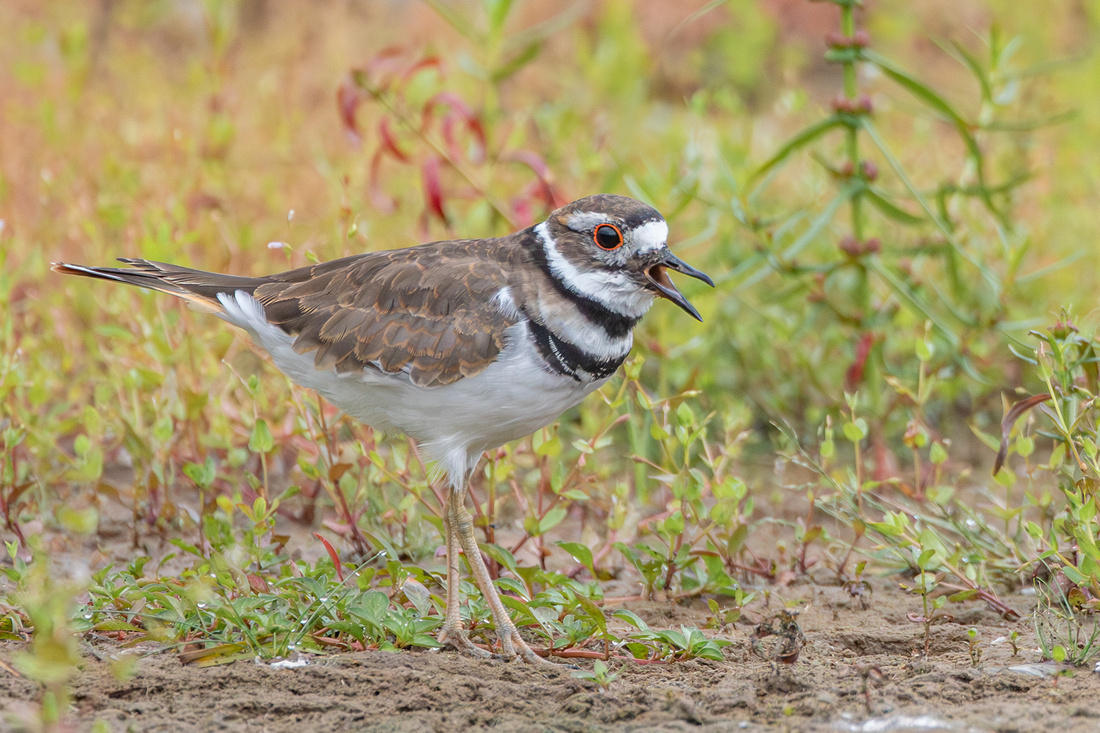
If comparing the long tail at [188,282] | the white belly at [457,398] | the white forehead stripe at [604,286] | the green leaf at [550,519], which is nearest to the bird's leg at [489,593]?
the white belly at [457,398]

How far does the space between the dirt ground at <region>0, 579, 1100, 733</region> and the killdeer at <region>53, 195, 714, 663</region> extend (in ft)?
1.15

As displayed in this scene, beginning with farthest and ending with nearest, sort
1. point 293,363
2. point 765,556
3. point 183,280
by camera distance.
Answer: point 765,556 < point 183,280 < point 293,363

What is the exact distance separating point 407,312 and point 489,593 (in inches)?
37.5

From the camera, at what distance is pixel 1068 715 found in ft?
9.01

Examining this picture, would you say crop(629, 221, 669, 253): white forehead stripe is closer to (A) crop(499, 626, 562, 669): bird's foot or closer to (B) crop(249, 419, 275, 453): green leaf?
(A) crop(499, 626, 562, 669): bird's foot

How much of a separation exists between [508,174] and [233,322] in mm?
3453

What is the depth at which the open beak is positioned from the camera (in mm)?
3535

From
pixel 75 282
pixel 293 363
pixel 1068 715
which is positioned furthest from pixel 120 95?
pixel 1068 715

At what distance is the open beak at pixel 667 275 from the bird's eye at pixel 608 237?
0.13 metres

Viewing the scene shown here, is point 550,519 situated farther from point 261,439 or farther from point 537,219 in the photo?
point 537,219

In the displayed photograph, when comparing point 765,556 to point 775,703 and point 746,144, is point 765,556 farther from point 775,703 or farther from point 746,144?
point 746,144

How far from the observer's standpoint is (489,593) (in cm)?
347

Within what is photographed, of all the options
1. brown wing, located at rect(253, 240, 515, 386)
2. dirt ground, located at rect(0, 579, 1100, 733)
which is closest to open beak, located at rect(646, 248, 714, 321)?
brown wing, located at rect(253, 240, 515, 386)

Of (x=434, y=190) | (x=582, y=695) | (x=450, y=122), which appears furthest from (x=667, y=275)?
(x=450, y=122)
